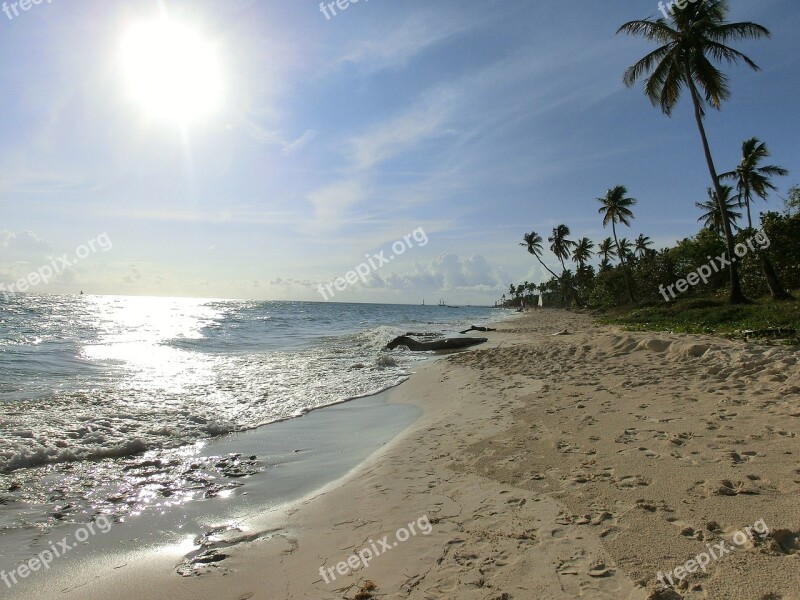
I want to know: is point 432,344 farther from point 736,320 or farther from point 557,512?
point 557,512

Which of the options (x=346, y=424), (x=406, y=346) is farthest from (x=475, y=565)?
(x=406, y=346)

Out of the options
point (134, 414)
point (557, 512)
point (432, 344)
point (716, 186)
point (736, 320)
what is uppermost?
point (716, 186)

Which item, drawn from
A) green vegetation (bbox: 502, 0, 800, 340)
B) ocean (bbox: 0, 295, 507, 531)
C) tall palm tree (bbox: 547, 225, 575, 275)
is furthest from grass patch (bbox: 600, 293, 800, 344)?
tall palm tree (bbox: 547, 225, 575, 275)

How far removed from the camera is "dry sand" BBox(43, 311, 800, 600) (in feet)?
9.66

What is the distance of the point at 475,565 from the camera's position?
326cm

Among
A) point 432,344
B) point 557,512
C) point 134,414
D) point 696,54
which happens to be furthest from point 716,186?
point 134,414

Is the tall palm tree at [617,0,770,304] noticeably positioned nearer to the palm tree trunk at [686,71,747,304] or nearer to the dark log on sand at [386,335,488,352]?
the palm tree trunk at [686,71,747,304]

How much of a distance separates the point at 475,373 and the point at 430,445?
698 centimetres

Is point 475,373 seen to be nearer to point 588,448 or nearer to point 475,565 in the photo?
point 588,448

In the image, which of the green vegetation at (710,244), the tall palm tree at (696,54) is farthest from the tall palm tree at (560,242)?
the tall palm tree at (696,54)

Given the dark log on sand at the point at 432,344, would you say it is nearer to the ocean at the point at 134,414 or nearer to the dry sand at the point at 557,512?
the ocean at the point at 134,414

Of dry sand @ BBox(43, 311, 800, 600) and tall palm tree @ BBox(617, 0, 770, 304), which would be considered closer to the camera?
dry sand @ BBox(43, 311, 800, 600)

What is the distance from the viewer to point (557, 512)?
151 inches

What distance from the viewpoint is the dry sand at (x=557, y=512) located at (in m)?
2.95
